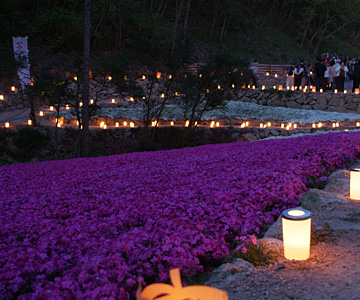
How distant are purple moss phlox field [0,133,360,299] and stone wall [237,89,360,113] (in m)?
14.2

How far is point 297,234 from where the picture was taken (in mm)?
3162

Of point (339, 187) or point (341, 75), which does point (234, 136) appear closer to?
point (341, 75)

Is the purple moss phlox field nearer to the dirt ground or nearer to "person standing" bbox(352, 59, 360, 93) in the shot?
the dirt ground

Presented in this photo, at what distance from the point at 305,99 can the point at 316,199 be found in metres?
18.9

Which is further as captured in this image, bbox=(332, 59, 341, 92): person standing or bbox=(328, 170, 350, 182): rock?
bbox=(332, 59, 341, 92): person standing

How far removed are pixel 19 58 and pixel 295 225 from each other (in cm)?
1361

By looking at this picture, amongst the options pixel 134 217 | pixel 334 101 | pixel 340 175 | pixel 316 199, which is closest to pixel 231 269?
pixel 134 217

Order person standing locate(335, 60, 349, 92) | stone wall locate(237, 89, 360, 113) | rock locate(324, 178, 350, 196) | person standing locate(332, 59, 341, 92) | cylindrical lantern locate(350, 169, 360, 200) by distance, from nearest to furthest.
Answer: cylindrical lantern locate(350, 169, 360, 200) → rock locate(324, 178, 350, 196) → stone wall locate(237, 89, 360, 113) → person standing locate(335, 60, 349, 92) → person standing locate(332, 59, 341, 92)

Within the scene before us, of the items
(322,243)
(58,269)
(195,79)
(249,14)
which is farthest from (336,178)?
(249,14)

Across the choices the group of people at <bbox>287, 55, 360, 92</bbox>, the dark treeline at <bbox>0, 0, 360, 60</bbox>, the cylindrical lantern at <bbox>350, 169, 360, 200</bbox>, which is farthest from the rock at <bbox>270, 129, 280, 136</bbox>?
the cylindrical lantern at <bbox>350, 169, 360, 200</bbox>

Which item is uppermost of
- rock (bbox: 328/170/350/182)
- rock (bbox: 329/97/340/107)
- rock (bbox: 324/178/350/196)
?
rock (bbox: 329/97/340/107)

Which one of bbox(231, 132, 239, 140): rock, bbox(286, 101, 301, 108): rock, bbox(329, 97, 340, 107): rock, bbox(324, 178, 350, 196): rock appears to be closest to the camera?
bbox(324, 178, 350, 196): rock

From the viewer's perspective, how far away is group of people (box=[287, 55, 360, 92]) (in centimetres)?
2128

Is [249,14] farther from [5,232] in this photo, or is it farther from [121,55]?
[5,232]
